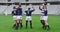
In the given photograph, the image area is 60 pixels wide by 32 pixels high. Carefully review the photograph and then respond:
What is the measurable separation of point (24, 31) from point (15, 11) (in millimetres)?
2206

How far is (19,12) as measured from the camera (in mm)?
20078

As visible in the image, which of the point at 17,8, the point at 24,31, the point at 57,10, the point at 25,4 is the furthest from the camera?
the point at 25,4

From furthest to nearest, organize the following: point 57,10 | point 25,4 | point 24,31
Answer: point 25,4
point 57,10
point 24,31

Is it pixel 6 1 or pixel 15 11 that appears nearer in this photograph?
pixel 15 11

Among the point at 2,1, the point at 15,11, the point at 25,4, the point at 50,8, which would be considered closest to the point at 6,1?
the point at 2,1

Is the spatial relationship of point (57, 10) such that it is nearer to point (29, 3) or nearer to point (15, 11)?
point (29, 3)

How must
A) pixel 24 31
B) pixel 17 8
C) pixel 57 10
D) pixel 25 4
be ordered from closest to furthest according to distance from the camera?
pixel 24 31, pixel 17 8, pixel 57 10, pixel 25 4

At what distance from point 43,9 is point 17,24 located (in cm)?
231

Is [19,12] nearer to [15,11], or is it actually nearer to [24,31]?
[15,11]

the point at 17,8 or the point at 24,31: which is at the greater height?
the point at 17,8

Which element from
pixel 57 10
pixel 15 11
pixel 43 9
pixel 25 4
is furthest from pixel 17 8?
pixel 25 4

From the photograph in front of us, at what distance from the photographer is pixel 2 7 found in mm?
62469

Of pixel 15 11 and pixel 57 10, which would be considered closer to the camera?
pixel 15 11

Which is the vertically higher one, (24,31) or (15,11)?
(15,11)
